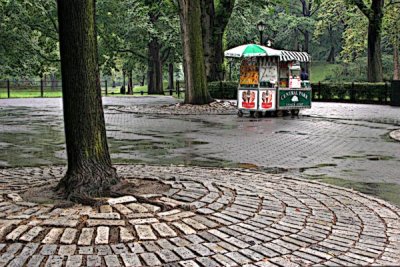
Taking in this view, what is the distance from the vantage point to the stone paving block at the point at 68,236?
13.3 ft

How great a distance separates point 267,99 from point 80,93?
14132mm

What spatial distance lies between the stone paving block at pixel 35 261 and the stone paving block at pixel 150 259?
0.71 m

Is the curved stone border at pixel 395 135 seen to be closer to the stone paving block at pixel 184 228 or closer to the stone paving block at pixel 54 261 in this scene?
the stone paving block at pixel 184 228

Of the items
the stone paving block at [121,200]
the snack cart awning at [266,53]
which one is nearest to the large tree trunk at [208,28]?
the snack cart awning at [266,53]

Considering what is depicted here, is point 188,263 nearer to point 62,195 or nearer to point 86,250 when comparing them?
point 86,250

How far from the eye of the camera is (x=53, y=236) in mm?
4129

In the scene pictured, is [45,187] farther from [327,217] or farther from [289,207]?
[327,217]

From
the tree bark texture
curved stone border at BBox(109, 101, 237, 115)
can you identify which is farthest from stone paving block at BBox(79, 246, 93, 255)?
the tree bark texture

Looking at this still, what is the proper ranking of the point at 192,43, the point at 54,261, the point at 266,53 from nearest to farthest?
the point at 54,261, the point at 266,53, the point at 192,43

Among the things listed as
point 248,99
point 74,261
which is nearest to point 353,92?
point 248,99

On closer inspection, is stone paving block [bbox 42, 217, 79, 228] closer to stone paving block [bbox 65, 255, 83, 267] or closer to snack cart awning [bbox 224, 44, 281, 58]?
stone paving block [bbox 65, 255, 83, 267]

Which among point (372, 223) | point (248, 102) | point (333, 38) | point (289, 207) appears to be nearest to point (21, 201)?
point (289, 207)

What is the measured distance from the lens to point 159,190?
223 inches

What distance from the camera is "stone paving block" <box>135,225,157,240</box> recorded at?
13.6 feet
